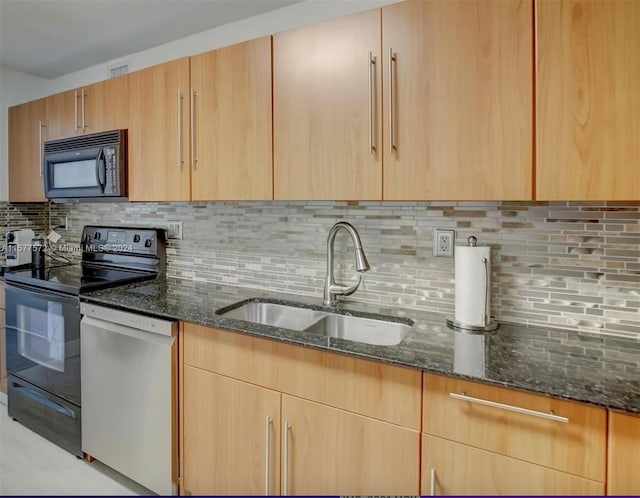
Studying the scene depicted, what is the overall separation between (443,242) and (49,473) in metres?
2.13

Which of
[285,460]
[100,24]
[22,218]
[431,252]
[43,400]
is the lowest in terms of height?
[43,400]

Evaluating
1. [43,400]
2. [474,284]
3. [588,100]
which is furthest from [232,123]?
[43,400]

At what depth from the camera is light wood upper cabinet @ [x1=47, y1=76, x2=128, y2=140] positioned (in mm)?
2055

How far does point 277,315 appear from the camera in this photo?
1.88 metres

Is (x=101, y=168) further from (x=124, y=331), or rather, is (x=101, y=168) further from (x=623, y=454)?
(x=623, y=454)

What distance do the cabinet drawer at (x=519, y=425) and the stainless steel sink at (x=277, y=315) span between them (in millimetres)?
748

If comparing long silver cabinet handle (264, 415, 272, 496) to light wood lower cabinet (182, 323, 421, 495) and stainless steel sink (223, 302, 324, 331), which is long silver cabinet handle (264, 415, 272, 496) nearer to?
light wood lower cabinet (182, 323, 421, 495)

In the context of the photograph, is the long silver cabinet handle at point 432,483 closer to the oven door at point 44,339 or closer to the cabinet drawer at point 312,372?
the cabinet drawer at point 312,372

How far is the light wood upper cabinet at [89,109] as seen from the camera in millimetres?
2055

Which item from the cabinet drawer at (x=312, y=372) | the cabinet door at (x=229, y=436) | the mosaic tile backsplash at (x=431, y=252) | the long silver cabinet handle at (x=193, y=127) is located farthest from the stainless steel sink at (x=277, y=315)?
the long silver cabinet handle at (x=193, y=127)

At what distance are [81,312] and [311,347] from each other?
4.12 ft

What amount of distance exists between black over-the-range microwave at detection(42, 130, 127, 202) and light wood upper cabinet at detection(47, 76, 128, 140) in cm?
6

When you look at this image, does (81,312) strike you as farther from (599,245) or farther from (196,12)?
(599,245)

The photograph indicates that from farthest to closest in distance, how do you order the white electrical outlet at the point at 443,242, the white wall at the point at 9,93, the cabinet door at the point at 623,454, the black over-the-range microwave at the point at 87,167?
1. the white wall at the point at 9,93
2. the black over-the-range microwave at the point at 87,167
3. the white electrical outlet at the point at 443,242
4. the cabinet door at the point at 623,454
